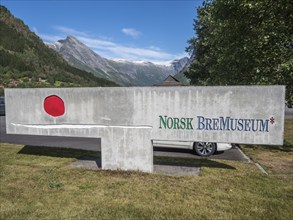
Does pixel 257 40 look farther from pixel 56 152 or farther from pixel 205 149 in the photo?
pixel 56 152

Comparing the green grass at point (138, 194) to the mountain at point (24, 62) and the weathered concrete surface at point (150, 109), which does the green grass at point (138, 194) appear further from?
the mountain at point (24, 62)

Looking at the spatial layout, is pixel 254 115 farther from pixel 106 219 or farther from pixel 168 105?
pixel 106 219

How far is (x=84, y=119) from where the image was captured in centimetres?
841

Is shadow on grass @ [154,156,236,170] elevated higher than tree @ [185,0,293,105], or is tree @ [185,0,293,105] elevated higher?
tree @ [185,0,293,105]

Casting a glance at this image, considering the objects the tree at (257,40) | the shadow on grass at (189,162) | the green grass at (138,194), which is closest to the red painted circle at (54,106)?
the green grass at (138,194)

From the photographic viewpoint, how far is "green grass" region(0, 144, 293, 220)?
5266 millimetres

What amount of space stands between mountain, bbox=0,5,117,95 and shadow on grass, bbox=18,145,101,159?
39.2 m

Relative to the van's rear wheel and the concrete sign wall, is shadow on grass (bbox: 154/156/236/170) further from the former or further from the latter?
the concrete sign wall

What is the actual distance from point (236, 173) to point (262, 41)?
5836 millimetres

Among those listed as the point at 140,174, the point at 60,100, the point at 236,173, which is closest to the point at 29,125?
the point at 60,100

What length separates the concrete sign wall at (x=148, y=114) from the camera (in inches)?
284

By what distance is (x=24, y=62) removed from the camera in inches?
3004

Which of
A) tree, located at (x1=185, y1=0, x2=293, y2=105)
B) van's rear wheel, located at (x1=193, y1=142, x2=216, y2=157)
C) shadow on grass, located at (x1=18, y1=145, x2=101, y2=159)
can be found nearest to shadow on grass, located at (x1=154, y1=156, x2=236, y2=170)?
van's rear wheel, located at (x1=193, y1=142, x2=216, y2=157)

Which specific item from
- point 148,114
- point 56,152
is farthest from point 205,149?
point 56,152
